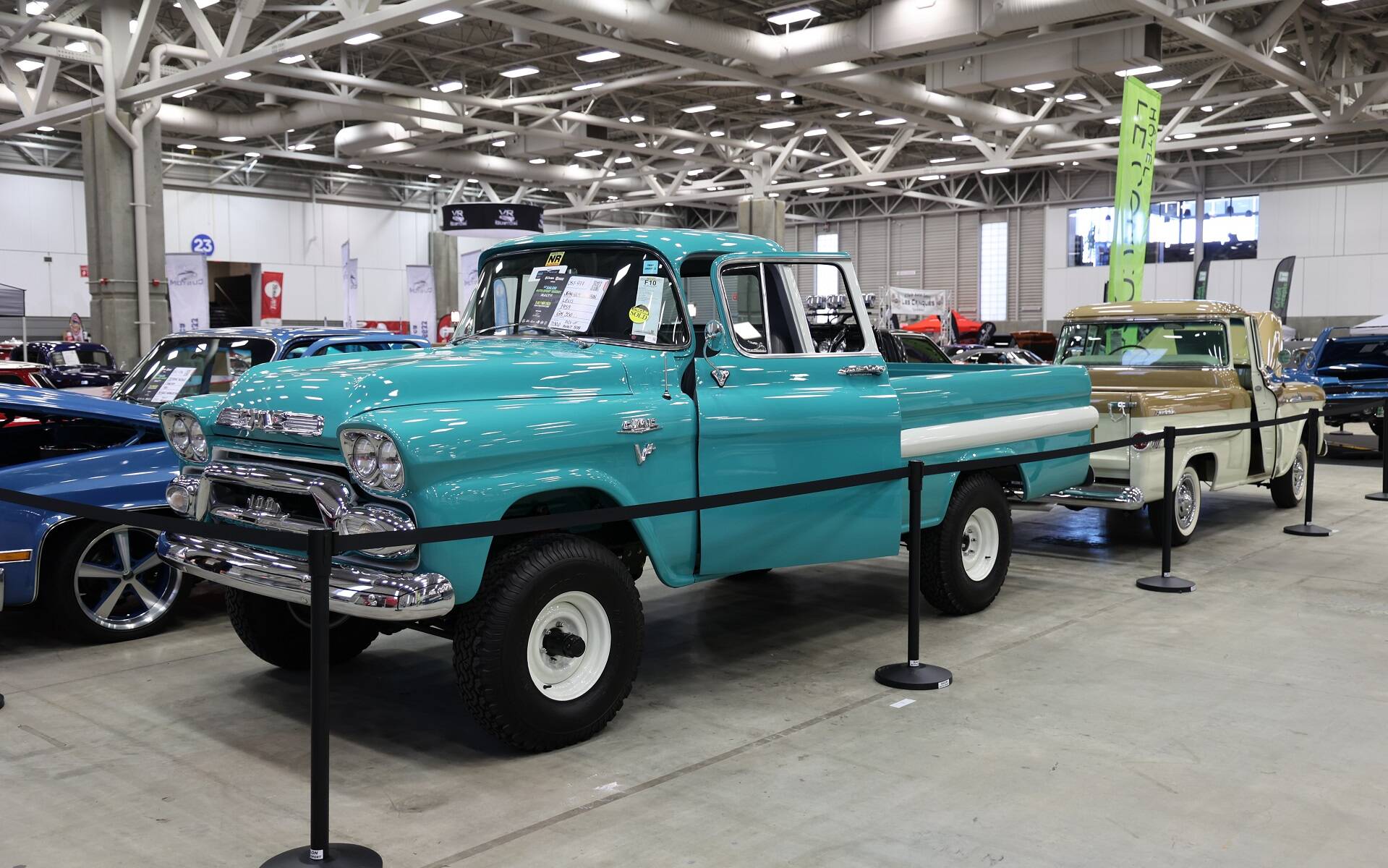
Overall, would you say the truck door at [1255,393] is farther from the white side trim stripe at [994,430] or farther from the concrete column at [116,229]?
the concrete column at [116,229]

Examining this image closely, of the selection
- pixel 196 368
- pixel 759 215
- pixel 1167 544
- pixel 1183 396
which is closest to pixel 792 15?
pixel 1183 396

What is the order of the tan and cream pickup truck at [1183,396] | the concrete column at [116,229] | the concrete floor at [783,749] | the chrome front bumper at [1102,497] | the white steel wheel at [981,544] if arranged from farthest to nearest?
1. the concrete column at [116,229]
2. the tan and cream pickup truck at [1183,396]
3. the chrome front bumper at [1102,497]
4. the white steel wheel at [981,544]
5. the concrete floor at [783,749]

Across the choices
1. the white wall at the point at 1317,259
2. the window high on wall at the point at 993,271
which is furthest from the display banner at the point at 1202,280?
the window high on wall at the point at 993,271

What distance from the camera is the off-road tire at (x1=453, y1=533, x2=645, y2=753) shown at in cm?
452

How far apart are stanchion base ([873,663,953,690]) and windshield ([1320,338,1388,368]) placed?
12971 mm

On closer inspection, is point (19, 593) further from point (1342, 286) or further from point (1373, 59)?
point (1342, 286)

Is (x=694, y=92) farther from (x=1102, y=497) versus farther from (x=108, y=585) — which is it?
(x=108, y=585)

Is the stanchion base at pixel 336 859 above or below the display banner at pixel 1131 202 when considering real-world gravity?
below

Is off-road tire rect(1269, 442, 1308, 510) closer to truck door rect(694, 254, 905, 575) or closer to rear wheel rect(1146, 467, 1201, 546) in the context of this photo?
rear wheel rect(1146, 467, 1201, 546)

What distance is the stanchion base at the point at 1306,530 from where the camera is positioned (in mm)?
10078

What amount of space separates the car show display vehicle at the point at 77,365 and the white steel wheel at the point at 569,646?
13248 millimetres

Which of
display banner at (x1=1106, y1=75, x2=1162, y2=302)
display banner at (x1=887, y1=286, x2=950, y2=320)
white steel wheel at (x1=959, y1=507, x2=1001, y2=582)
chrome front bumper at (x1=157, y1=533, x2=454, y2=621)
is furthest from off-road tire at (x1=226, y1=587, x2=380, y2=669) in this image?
display banner at (x1=887, y1=286, x2=950, y2=320)

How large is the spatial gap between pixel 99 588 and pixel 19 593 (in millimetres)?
607

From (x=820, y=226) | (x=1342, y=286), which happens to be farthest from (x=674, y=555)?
(x=820, y=226)
